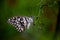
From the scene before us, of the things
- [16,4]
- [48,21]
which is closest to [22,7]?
[16,4]

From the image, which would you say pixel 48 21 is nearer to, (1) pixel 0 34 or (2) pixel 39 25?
(2) pixel 39 25

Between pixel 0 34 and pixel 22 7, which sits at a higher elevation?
pixel 22 7

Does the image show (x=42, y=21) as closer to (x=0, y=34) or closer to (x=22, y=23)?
(x=22, y=23)

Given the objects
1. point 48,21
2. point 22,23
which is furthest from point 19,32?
point 48,21
